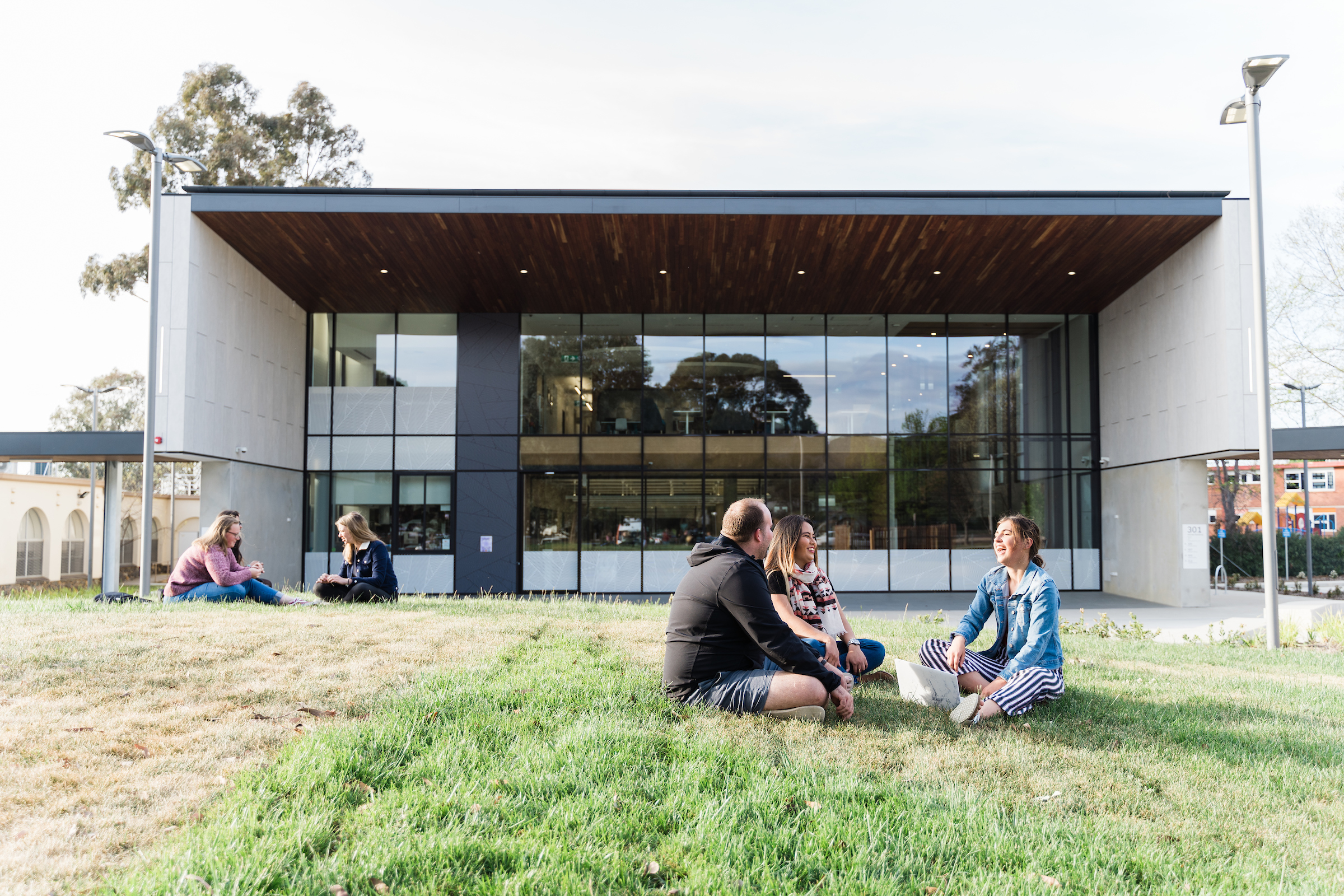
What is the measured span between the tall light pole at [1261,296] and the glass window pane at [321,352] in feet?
64.6

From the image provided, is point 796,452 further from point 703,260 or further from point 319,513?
point 319,513

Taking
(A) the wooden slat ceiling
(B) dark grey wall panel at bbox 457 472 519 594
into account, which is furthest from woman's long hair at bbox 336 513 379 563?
(B) dark grey wall panel at bbox 457 472 519 594

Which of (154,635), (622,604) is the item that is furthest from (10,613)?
(622,604)

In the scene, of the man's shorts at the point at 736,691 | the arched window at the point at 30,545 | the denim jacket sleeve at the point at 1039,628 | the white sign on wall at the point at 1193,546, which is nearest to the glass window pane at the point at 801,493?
the white sign on wall at the point at 1193,546

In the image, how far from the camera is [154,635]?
6750 millimetres

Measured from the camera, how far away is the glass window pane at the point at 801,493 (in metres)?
20.0

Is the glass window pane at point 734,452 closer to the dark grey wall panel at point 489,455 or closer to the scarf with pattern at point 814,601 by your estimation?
the dark grey wall panel at point 489,455

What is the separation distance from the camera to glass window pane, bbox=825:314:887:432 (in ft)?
67.0

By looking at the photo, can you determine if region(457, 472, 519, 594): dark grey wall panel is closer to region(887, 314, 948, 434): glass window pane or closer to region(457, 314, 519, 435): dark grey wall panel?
region(457, 314, 519, 435): dark grey wall panel

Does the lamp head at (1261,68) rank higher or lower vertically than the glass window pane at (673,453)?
higher

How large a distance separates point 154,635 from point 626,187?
11299mm

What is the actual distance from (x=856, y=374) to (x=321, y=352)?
14.3 meters

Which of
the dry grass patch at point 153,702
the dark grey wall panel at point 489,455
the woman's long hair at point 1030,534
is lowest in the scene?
the dry grass patch at point 153,702

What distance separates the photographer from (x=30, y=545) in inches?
1389
